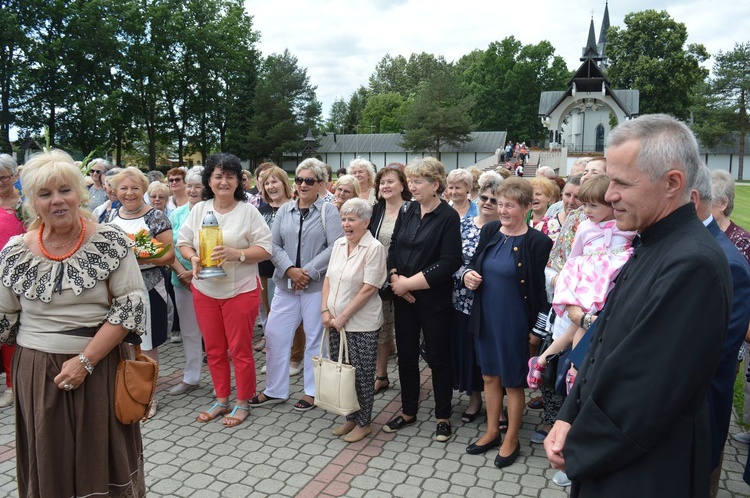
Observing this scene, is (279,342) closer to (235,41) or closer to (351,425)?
(351,425)

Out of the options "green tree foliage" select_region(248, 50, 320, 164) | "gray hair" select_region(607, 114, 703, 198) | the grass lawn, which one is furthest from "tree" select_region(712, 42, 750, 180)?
"gray hair" select_region(607, 114, 703, 198)

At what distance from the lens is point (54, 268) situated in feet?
9.73

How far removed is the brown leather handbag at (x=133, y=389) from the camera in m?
3.05

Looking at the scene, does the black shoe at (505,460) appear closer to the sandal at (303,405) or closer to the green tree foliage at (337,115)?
the sandal at (303,405)

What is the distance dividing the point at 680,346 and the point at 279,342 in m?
4.18

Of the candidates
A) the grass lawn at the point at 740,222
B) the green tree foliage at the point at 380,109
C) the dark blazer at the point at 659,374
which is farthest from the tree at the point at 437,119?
the dark blazer at the point at 659,374

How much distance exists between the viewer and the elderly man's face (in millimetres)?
1918

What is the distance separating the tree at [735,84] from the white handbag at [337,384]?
52602mm

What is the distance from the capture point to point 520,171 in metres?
38.2

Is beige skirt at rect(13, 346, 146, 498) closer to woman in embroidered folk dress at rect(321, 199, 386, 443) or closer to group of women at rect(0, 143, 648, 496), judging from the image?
group of women at rect(0, 143, 648, 496)

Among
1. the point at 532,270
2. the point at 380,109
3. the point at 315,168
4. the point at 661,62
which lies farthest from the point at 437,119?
the point at 532,270

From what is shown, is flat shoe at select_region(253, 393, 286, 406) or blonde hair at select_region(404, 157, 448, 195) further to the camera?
flat shoe at select_region(253, 393, 286, 406)

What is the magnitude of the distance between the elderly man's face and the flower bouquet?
395cm

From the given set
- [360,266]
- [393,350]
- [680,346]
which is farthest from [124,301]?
[393,350]
